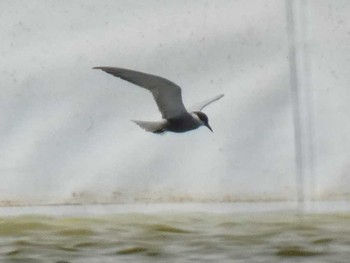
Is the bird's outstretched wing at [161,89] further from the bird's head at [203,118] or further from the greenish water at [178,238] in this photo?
the greenish water at [178,238]

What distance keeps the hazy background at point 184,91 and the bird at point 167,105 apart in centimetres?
3

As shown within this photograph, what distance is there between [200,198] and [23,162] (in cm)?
44

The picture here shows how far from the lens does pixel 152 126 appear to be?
505 centimetres

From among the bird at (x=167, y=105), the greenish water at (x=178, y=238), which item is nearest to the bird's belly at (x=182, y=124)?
the bird at (x=167, y=105)

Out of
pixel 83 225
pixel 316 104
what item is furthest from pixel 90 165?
pixel 316 104

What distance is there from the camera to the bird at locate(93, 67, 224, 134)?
4957 millimetres

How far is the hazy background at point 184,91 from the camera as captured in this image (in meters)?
5.05

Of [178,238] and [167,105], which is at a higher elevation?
[167,105]

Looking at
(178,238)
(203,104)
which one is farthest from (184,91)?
(178,238)

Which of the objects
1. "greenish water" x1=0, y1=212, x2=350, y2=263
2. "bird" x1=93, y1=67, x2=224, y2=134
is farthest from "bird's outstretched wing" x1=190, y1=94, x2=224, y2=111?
"greenish water" x1=0, y1=212, x2=350, y2=263

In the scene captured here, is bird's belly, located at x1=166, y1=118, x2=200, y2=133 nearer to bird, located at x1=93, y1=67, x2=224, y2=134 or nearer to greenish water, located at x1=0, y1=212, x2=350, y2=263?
bird, located at x1=93, y1=67, x2=224, y2=134

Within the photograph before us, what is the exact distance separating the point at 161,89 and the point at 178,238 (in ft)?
1.25

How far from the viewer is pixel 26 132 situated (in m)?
5.04

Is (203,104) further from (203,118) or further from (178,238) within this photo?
(178,238)
